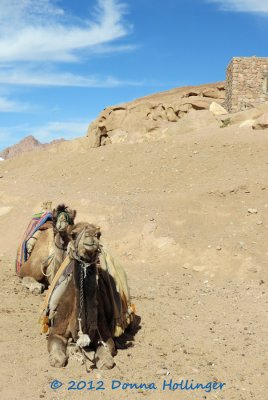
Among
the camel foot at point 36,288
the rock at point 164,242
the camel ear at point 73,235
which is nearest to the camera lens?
the camel ear at point 73,235

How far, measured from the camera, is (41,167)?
2375 cm

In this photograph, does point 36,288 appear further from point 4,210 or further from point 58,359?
point 4,210

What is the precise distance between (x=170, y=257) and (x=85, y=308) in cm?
590

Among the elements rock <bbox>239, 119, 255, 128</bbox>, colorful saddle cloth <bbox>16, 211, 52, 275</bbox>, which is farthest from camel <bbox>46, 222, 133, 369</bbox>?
rock <bbox>239, 119, 255, 128</bbox>

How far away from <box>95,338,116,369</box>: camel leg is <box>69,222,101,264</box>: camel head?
47.4 inches

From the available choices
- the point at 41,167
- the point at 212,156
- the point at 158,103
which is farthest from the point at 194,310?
the point at 158,103

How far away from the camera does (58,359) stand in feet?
19.0

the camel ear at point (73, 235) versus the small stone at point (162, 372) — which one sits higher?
the camel ear at point (73, 235)

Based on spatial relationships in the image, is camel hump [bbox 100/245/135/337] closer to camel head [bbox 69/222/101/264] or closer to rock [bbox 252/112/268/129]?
camel head [bbox 69/222/101/264]

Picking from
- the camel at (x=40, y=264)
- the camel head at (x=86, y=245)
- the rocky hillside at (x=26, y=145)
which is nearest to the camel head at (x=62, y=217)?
the camel at (x=40, y=264)

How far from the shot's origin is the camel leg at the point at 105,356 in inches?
228

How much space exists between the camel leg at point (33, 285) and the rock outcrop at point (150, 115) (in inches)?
607

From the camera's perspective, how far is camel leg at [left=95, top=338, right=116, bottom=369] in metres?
5.80

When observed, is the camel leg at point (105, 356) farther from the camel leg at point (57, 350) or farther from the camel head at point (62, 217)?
the camel head at point (62, 217)
